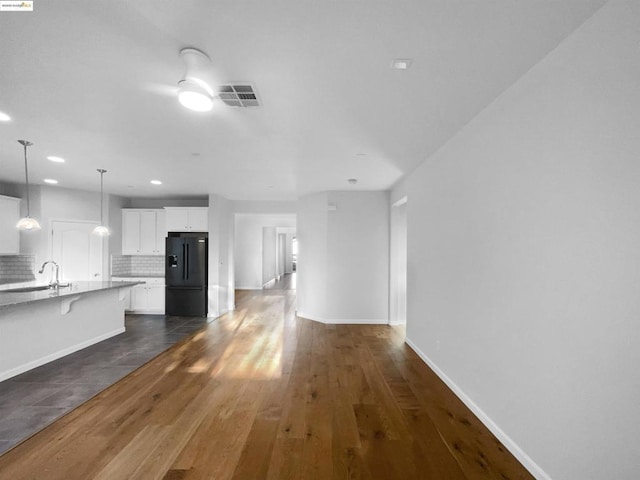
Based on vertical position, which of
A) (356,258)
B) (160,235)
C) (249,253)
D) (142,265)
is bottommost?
(142,265)

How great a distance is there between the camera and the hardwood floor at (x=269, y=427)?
1947 millimetres

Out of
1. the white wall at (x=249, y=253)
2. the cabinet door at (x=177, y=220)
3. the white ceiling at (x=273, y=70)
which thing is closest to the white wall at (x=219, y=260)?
the cabinet door at (x=177, y=220)

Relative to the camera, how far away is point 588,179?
1515 millimetres

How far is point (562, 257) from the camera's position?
1676 millimetres

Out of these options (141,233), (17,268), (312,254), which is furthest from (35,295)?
(312,254)

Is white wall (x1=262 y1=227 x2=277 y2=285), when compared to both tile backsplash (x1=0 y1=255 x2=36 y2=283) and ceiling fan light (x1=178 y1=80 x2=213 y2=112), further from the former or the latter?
ceiling fan light (x1=178 y1=80 x2=213 y2=112)

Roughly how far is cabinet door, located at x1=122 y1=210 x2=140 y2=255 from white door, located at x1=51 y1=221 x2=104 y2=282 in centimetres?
50

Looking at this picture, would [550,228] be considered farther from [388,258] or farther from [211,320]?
[211,320]

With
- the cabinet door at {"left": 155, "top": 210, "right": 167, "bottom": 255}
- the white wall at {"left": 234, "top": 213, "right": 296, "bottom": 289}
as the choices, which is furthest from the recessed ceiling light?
the white wall at {"left": 234, "top": 213, "right": 296, "bottom": 289}

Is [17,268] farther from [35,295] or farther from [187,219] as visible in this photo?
[187,219]

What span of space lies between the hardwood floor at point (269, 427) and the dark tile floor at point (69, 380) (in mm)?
177

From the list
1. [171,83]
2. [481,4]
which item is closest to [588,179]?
[481,4]

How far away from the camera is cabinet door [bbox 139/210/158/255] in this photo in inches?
257

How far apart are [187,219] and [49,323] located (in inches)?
122
